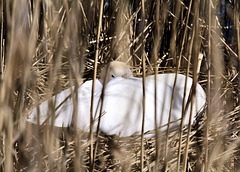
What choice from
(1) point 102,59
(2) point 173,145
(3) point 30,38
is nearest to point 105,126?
(2) point 173,145

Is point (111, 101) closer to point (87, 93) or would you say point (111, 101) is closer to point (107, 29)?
point (87, 93)

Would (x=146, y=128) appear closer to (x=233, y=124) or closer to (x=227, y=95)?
(x=233, y=124)

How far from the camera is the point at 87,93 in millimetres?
1109

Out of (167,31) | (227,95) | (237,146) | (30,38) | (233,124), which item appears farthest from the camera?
(167,31)

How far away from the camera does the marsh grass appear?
18.3 inches

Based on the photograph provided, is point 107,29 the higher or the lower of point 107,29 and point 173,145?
the higher

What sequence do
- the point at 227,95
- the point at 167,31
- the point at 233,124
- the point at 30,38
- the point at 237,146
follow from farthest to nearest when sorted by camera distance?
the point at 167,31 → the point at 227,95 → the point at 233,124 → the point at 237,146 → the point at 30,38

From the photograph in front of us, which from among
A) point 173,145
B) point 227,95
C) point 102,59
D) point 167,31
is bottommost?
point 173,145

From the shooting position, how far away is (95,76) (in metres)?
0.57

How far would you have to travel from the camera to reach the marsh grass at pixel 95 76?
47cm

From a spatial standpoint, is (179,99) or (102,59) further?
(102,59)

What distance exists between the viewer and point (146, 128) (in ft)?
3.35

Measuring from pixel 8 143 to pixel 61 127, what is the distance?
1.49 ft

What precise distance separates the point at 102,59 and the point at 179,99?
0.64 m
